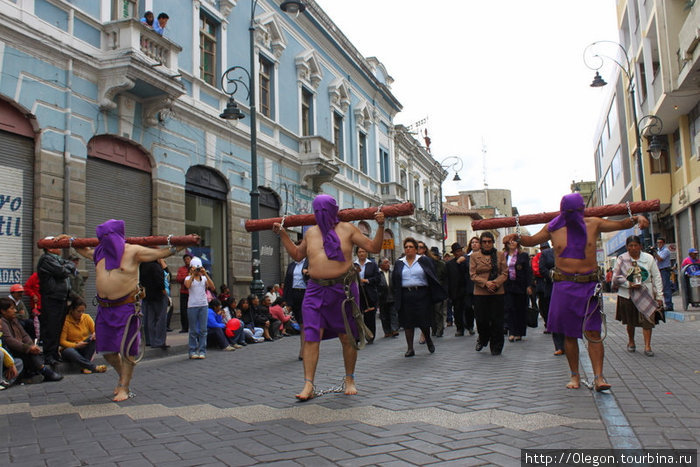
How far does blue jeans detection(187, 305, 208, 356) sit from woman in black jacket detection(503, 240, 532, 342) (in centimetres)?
504

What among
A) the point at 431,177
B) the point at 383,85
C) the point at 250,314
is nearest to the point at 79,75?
the point at 250,314

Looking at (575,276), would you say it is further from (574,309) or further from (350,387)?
(350,387)

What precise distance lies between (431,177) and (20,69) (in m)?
38.6

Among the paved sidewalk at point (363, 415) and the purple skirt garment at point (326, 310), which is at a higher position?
the purple skirt garment at point (326, 310)

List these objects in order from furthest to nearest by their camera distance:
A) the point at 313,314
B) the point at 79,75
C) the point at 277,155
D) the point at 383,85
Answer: the point at 383,85
the point at 277,155
the point at 79,75
the point at 313,314

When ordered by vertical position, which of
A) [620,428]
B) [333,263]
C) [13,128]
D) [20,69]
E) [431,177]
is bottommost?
[620,428]

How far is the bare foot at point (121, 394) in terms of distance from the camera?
19.6ft

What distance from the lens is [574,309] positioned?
571 cm

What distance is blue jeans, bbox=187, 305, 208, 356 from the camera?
10133mm

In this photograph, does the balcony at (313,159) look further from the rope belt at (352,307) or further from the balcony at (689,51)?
the rope belt at (352,307)

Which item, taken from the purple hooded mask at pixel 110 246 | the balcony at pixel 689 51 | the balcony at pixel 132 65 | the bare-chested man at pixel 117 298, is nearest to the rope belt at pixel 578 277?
the bare-chested man at pixel 117 298

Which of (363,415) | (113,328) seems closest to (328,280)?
(363,415)

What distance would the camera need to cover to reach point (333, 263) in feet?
19.0

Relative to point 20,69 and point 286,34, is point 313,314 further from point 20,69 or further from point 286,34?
point 286,34
